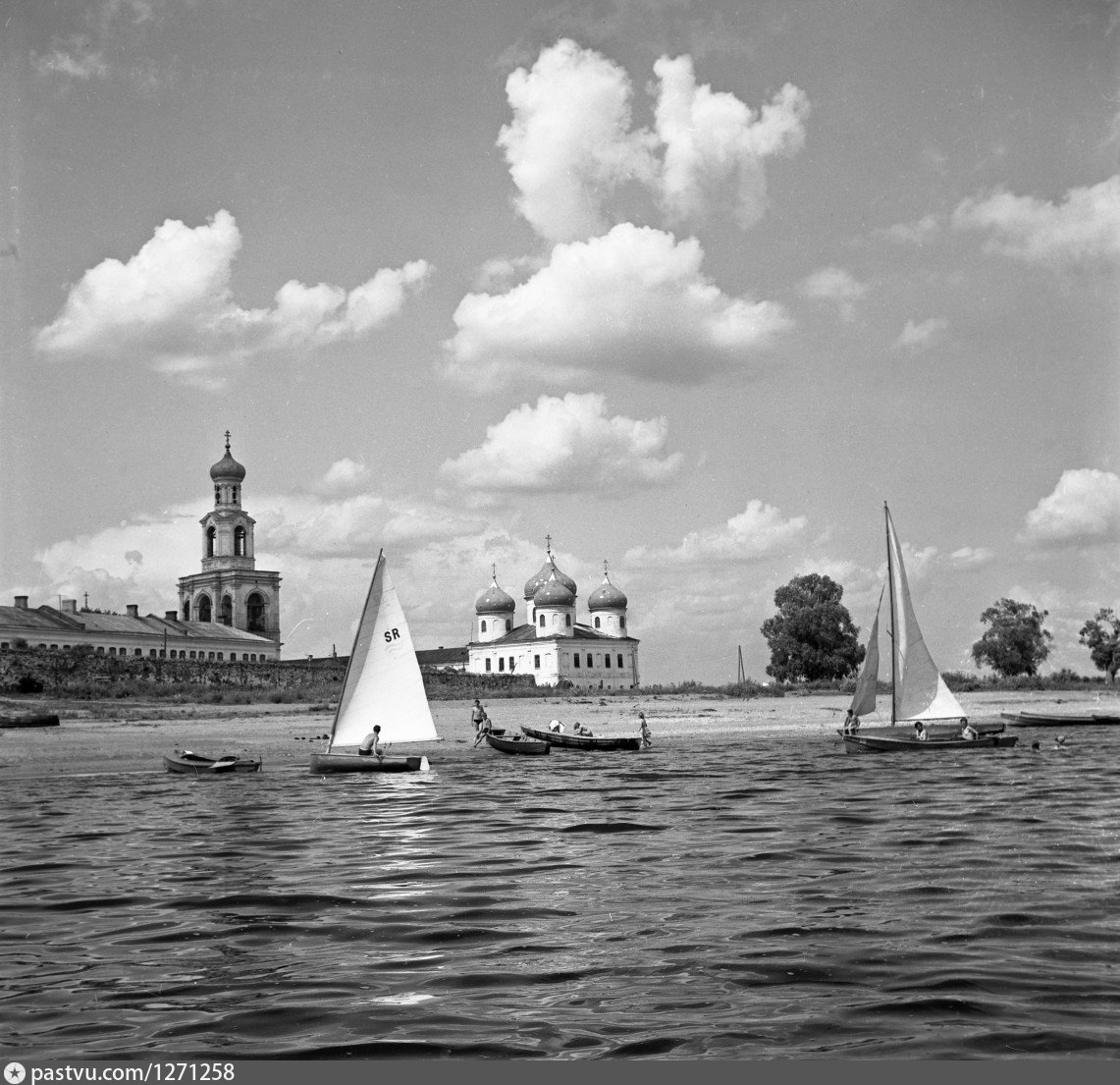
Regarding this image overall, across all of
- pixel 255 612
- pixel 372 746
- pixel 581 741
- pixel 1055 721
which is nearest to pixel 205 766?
pixel 372 746

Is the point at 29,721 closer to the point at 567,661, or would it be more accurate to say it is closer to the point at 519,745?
the point at 519,745

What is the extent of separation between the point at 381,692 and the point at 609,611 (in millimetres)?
99909

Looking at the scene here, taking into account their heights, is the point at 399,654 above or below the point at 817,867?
above

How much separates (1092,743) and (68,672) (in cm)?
5166

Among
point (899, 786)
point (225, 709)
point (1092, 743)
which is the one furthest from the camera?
→ point (225, 709)

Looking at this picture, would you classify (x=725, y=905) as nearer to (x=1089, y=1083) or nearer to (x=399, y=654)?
(x=1089, y=1083)

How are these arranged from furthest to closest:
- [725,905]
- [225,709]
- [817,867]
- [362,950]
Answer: [225,709] → [817,867] → [725,905] → [362,950]

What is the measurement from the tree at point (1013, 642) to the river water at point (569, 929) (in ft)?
→ 313

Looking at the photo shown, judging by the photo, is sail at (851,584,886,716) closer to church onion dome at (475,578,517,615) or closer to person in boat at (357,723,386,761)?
person in boat at (357,723,386,761)

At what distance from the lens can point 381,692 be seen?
3472cm

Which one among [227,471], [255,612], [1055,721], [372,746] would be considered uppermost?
[227,471]

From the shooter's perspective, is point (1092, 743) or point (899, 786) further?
point (1092, 743)

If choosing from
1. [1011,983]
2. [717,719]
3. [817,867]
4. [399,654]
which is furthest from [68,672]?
[1011,983]

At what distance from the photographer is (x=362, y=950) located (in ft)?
38.3
